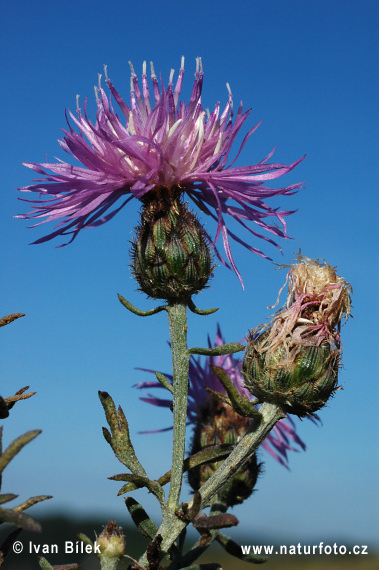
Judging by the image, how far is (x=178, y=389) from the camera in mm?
2811

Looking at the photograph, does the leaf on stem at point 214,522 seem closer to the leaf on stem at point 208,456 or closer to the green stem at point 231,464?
the green stem at point 231,464

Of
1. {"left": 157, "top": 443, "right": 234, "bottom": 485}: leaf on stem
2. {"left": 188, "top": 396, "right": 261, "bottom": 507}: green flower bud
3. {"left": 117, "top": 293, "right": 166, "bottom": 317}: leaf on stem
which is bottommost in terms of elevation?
{"left": 157, "top": 443, "right": 234, "bottom": 485}: leaf on stem

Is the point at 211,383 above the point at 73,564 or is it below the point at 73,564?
above

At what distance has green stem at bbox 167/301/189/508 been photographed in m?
2.59

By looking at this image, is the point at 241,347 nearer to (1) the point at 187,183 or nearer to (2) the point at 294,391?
(2) the point at 294,391

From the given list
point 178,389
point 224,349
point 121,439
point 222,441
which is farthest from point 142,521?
point 222,441

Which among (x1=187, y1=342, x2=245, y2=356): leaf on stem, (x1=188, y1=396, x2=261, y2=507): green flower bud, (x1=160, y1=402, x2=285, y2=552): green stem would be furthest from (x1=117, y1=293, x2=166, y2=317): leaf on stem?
(x1=188, y1=396, x2=261, y2=507): green flower bud

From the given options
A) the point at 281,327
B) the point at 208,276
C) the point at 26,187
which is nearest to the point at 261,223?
the point at 208,276

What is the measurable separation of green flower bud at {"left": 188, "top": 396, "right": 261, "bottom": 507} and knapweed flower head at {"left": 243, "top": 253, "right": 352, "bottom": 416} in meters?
0.81

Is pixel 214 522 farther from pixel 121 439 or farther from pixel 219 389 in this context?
pixel 219 389

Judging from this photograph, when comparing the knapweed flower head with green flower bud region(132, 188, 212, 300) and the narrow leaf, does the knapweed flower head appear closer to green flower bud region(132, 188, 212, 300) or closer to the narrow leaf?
green flower bud region(132, 188, 212, 300)

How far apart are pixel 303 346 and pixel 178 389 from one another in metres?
0.56

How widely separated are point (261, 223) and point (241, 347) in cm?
74

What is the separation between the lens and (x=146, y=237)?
3.10m
